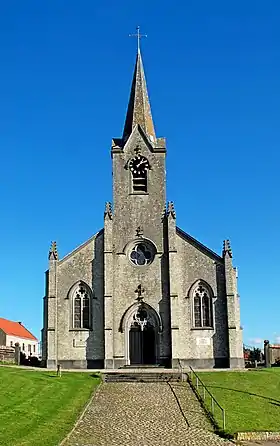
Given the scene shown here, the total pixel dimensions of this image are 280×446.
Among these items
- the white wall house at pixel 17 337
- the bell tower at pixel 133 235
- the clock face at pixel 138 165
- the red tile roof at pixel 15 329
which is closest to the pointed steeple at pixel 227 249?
the bell tower at pixel 133 235

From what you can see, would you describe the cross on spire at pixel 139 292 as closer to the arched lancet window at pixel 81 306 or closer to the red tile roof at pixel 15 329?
the arched lancet window at pixel 81 306

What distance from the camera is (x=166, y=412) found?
2570 centimetres

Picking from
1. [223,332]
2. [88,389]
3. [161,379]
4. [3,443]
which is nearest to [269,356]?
[223,332]

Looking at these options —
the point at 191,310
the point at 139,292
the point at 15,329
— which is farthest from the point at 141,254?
the point at 15,329

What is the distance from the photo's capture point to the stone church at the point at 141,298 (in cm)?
4203

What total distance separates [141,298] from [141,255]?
329cm

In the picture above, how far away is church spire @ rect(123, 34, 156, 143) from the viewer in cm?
4816

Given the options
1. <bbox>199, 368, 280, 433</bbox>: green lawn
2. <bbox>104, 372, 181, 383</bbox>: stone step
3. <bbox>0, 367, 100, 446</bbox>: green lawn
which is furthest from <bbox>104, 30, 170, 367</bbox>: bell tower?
<bbox>199, 368, 280, 433</bbox>: green lawn

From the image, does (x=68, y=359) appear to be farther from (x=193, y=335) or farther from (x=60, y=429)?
(x=60, y=429)

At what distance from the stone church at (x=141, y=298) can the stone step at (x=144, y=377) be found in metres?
5.73

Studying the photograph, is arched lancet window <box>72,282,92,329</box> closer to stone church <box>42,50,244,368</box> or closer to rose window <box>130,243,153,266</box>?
stone church <box>42,50,244,368</box>

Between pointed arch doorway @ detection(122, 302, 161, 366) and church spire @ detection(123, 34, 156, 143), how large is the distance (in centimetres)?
1383

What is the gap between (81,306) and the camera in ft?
143

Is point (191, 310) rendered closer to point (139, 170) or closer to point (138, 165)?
point (139, 170)
